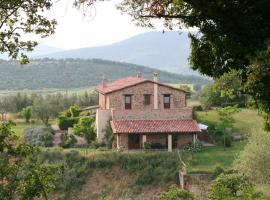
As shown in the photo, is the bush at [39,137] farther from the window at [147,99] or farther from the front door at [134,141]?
the window at [147,99]

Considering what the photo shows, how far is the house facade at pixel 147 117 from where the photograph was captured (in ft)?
144

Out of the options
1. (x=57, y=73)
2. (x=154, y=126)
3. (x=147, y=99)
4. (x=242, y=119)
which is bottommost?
(x=154, y=126)

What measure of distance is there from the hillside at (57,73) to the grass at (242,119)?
7469 centimetres

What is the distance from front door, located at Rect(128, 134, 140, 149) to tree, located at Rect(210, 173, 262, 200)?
19309mm

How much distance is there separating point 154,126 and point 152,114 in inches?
57.1

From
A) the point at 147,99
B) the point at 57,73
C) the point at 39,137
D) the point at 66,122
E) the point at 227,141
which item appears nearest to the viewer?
the point at 227,141

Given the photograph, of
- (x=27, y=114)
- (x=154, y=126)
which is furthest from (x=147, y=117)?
(x=27, y=114)

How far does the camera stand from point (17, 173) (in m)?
12.3

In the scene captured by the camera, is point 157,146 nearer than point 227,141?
No

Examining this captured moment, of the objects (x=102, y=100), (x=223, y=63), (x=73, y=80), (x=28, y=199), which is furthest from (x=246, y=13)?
(x=73, y=80)

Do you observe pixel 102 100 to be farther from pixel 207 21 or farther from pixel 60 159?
pixel 207 21

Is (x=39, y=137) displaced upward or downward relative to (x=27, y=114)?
downward

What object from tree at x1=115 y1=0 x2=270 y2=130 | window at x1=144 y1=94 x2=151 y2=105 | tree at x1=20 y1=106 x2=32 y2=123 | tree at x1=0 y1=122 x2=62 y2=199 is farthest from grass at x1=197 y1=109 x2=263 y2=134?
tree at x1=0 y1=122 x2=62 y2=199

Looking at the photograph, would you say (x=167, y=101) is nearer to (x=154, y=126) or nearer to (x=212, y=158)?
(x=154, y=126)
